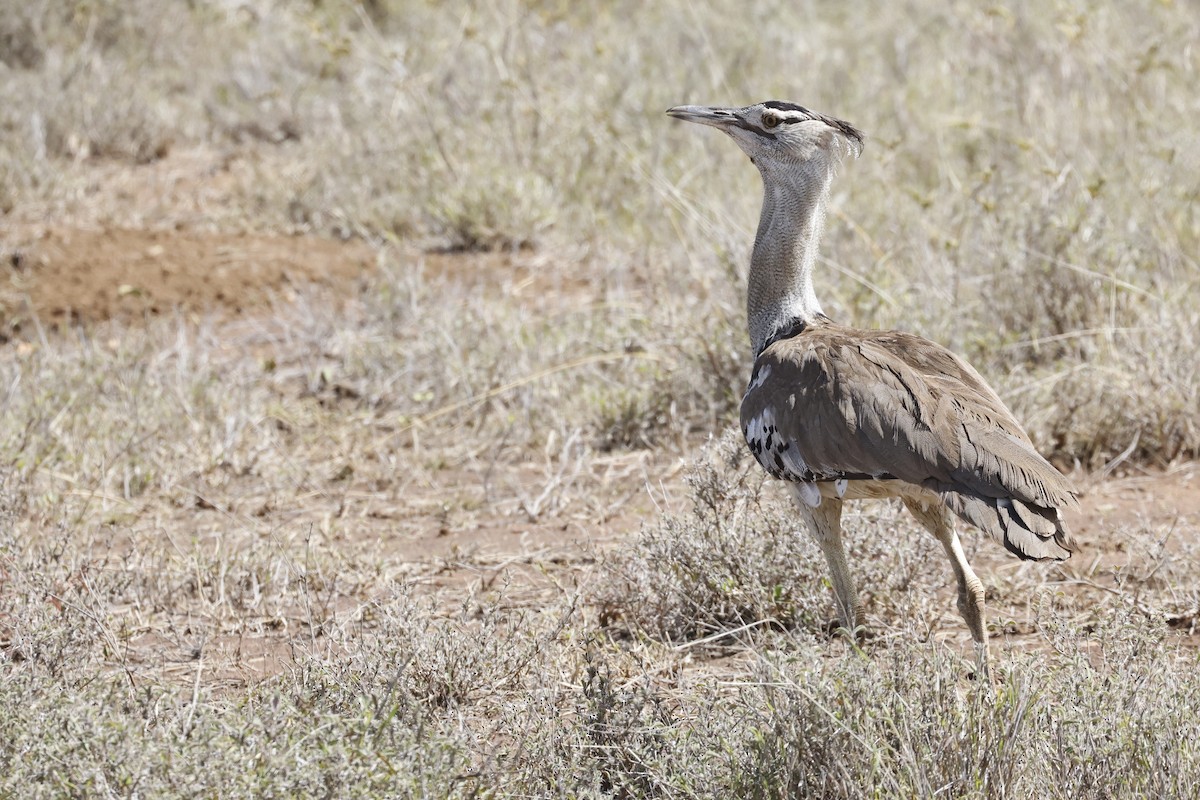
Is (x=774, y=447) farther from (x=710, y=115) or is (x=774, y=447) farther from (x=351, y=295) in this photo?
(x=351, y=295)

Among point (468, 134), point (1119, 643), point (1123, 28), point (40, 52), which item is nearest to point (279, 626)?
point (1119, 643)

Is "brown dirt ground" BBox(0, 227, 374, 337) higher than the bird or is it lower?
lower

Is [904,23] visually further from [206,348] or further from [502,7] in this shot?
[206,348]

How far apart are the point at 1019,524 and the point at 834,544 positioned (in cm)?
60

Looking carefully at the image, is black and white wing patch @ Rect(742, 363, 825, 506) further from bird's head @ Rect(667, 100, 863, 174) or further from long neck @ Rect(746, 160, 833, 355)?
bird's head @ Rect(667, 100, 863, 174)

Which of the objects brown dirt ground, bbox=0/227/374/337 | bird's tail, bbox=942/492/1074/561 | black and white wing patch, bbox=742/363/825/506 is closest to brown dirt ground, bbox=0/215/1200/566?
brown dirt ground, bbox=0/227/374/337

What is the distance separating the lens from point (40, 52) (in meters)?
8.96

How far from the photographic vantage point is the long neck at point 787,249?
3.61 meters

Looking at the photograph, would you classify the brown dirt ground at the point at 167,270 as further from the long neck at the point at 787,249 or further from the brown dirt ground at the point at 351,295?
the long neck at the point at 787,249

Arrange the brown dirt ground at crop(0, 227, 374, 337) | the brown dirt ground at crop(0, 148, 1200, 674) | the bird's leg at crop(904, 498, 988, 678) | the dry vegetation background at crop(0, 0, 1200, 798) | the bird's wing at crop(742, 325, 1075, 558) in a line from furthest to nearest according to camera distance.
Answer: the brown dirt ground at crop(0, 227, 374, 337)
the brown dirt ground at crop(0, 148, 1200, 674)
the bird's leg at crop(904, 498, 988, 678)
the bird's wing at crop(742, 325, 1075, 558)
the dry vegetation background at crop(0, 0, 1200, 798)

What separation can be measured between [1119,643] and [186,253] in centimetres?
496

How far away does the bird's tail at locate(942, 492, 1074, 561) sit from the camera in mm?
2688

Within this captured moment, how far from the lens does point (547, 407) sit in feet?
16.8

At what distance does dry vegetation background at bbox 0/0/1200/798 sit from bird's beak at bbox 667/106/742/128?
90 cm
